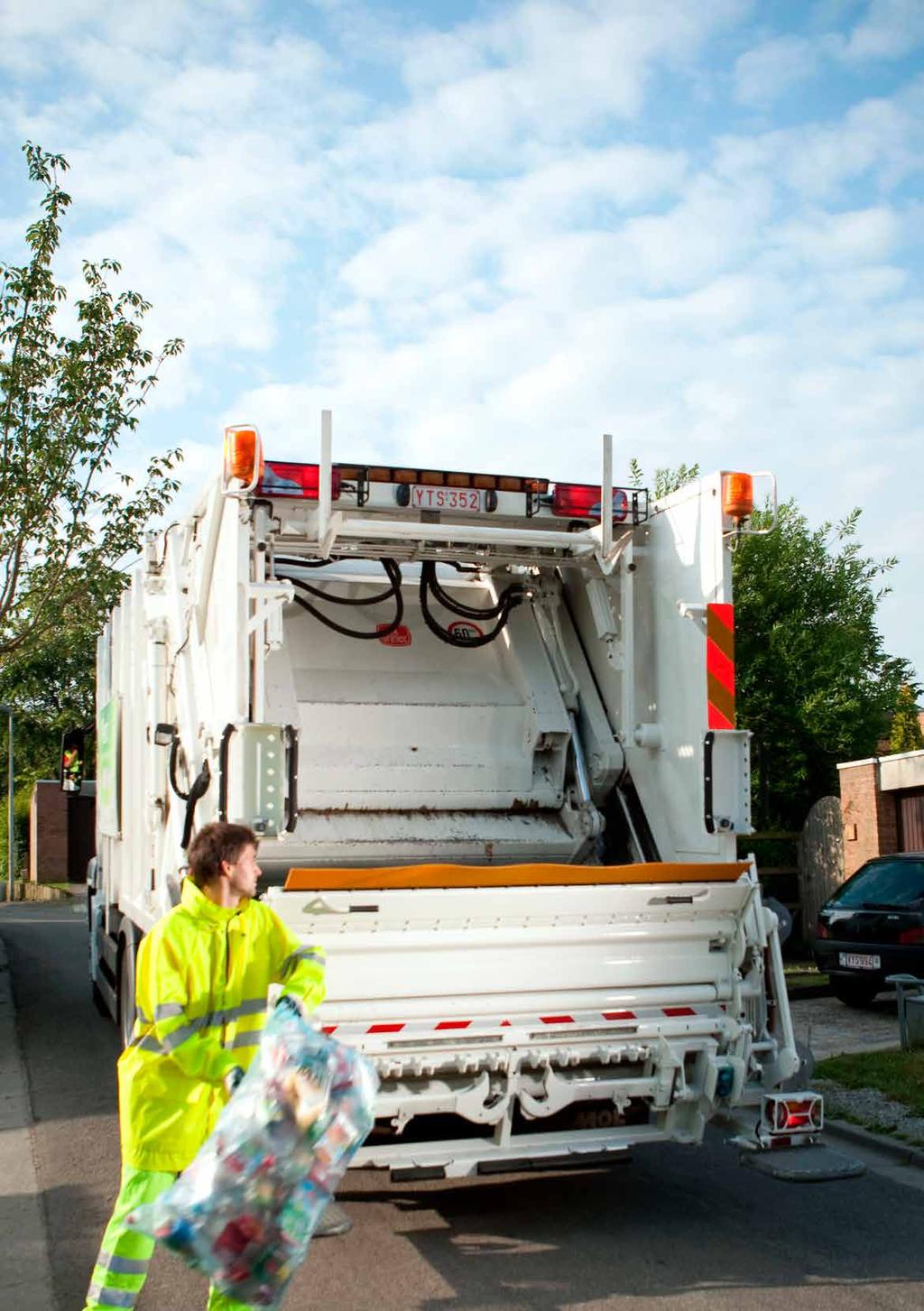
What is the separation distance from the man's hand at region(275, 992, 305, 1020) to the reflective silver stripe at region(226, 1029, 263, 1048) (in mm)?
214

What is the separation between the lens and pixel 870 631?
54.3ft

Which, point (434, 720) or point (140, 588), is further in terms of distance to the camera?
point (140, 588)

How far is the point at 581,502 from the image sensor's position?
6.09 metres

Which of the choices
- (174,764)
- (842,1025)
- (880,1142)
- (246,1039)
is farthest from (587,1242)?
(842,1025)

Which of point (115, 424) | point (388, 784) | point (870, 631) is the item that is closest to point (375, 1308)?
point (388, 784)

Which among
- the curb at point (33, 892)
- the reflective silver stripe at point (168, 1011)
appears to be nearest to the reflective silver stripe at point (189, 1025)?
the reflective silver stripe at point (168, 1011)

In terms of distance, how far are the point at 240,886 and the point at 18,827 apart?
42914 mm

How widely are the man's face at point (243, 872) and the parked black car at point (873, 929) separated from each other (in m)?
7.72

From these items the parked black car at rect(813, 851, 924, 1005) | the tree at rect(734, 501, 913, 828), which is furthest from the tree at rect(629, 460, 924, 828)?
the parked black car at rect(813, 851, 924, 1005)

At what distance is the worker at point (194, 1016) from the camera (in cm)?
361

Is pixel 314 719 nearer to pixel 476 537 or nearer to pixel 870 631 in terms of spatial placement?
pixel 476 537

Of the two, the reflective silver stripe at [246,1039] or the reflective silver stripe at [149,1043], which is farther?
the reflective silver stripe at [246,1039]

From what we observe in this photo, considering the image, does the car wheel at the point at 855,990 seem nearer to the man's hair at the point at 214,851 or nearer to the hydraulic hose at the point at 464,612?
the hydraulic hose at the point at 464,612

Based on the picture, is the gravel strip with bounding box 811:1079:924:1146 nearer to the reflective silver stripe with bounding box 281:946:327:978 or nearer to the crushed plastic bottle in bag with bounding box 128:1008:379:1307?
the reflective silver stripe with bounding box 281:946:327:978
